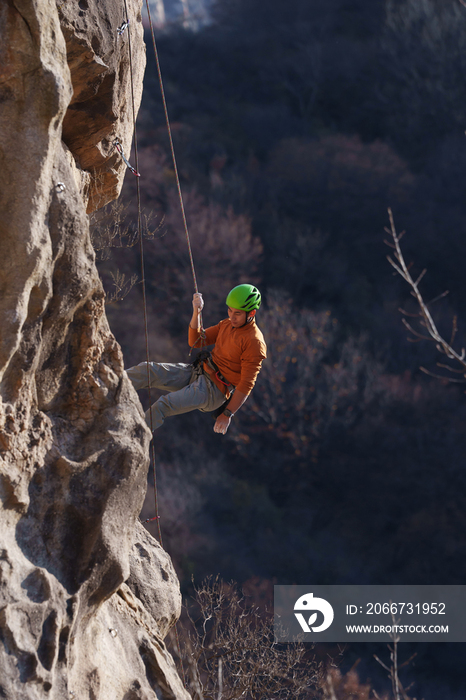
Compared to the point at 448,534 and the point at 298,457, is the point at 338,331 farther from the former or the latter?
the point at 448,534

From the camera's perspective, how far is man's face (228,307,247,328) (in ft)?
19.8

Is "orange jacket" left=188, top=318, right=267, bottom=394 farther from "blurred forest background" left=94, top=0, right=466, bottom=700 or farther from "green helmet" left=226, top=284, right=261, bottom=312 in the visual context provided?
"blurred forest background" left=94, top=0, right=466, bottom=700

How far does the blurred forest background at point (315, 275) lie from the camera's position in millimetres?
21672

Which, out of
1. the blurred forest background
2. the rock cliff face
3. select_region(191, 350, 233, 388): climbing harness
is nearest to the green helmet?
select_region(191, 350, 233, 388): climbing harness

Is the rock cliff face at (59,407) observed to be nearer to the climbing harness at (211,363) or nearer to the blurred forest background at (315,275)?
the climbing harness at (211,363)

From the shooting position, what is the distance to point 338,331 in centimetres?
2514

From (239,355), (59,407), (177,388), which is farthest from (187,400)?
(59,407)

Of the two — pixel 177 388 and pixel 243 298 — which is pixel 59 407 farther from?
pixel 243 298

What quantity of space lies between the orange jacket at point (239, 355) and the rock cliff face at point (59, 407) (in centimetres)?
126

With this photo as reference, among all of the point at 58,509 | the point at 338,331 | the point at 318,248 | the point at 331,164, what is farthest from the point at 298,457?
the point at 58,509

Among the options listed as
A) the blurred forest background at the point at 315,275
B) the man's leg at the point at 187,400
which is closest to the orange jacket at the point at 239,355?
the man's leg at the point at 187,400

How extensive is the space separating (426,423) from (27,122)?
72.9 ft

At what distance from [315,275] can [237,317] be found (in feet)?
67.9

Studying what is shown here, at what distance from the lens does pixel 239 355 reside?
20.1 ft
